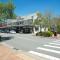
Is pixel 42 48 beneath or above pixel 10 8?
beneath

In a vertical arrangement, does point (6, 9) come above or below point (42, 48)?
above

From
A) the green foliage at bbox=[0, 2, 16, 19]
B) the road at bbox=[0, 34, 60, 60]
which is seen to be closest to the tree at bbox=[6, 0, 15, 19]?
the green foliage at bbox=[0, 2, 16, 19]

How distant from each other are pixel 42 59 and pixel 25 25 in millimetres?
54322

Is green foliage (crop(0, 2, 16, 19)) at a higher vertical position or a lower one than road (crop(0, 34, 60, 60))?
higher

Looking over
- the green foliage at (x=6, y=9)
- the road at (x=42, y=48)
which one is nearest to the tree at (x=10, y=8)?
the green foliage at (x=6, y=9)

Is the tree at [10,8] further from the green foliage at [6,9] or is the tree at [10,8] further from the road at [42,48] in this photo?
the road at [42,48]

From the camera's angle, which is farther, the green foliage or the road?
the green foliage

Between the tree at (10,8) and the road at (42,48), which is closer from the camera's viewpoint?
the road at (42,48)

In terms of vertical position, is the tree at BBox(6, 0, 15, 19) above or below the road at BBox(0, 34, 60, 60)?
above

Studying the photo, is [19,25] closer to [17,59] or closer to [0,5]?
[0,5]

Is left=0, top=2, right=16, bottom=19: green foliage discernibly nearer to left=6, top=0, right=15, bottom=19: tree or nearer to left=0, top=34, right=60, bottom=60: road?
left=6, top=0, right=15, bottom=19: tree

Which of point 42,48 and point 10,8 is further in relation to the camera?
point 10,8

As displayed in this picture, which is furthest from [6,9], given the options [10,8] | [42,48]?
[42,48]

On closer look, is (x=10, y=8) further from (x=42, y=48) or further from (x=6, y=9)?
(x=42, y=48)
